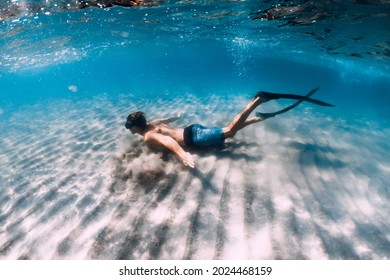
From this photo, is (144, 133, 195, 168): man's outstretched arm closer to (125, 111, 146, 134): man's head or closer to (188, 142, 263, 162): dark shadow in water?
(125, 111, 146, 134): man's head

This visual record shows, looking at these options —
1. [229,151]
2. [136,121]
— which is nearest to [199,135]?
[229,151]

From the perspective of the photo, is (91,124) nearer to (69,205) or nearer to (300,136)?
(69,205)

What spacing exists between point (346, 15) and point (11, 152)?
1728cm

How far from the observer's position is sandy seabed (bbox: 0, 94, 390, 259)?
→ 3732mm

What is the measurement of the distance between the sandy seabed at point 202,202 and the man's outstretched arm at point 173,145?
0.68 meters

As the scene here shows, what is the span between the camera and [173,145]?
553 cm

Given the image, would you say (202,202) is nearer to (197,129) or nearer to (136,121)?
(197,129)

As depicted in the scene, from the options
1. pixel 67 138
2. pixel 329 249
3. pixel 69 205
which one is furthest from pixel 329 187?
pixel 67 138

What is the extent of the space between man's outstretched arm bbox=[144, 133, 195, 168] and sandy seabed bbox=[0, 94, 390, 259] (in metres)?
0.68

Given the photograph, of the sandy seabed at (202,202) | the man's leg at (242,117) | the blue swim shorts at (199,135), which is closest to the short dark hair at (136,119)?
the sandy seabed at (202,202)

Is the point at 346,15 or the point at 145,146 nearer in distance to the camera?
the point at 145,146

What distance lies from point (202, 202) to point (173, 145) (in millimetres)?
1556

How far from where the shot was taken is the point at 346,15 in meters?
12.3
